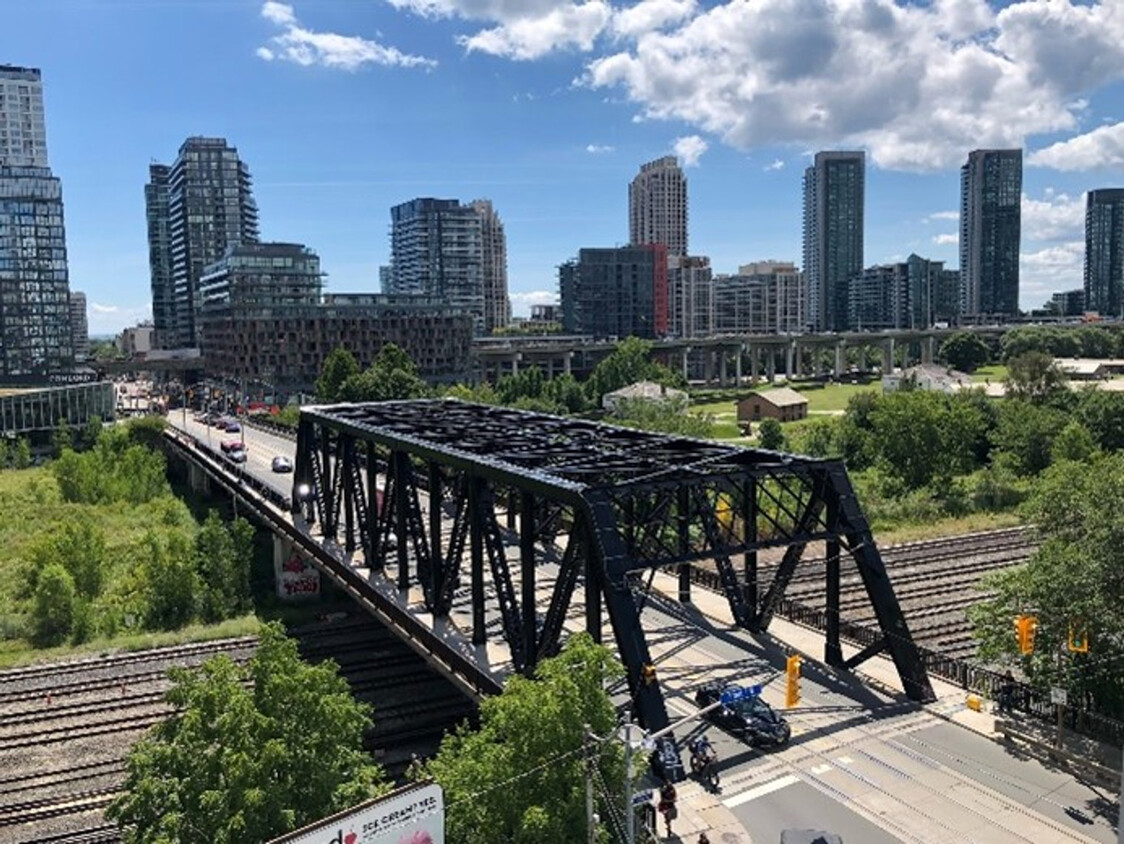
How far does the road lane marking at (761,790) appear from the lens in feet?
74.9

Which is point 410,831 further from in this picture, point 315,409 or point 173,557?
point 173,557

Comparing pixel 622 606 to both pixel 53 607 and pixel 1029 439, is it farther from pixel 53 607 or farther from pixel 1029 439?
pixel 1029 439

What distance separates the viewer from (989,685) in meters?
30.1

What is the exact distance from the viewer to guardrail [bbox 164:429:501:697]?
30.2 meters

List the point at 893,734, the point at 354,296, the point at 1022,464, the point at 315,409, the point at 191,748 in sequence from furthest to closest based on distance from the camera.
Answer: the point at 354,296 < the point at 1022,464 < the point at 315,409 < the point at 893,734 < the point at 191,748

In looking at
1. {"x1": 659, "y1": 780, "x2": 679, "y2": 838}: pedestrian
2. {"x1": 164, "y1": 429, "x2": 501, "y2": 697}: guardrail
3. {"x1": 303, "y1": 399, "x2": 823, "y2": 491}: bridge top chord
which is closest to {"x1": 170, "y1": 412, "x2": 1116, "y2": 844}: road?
{"x1": 659, "y1": 780, "x2": 679, "y2": 838}: pedestrian

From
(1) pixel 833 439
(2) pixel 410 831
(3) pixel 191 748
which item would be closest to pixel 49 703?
(3) pixel 191 748

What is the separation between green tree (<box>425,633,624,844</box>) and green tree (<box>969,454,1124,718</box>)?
51.2 ft

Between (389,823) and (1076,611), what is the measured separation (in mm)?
21003

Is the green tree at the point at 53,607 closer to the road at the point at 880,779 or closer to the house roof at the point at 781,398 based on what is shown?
the road at the point at 880,779

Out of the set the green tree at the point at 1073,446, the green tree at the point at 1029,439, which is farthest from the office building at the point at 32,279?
the green tree at the point at 1073,446

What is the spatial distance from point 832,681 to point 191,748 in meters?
20.5

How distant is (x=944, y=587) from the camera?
5234 centimetres

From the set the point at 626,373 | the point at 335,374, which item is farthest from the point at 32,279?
the point at 626,373
